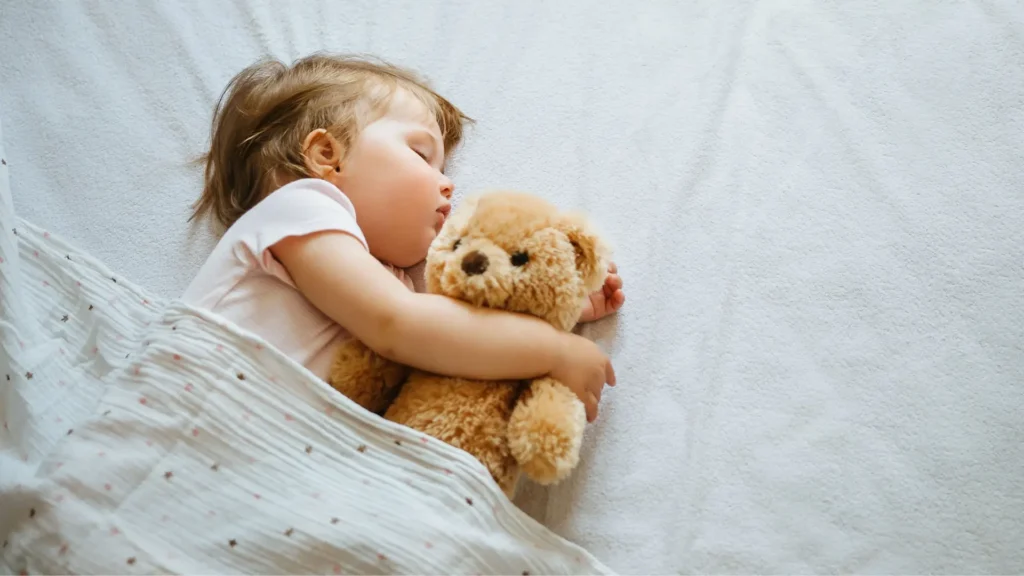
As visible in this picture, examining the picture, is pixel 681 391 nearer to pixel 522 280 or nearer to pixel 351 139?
Result: pixel 522 280

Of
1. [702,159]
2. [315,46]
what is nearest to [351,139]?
[315,46]

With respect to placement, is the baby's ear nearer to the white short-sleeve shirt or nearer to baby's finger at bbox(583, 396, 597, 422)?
baby's finger at bbox(583, 396, 597, 422)

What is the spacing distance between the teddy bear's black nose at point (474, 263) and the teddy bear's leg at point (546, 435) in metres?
0.13

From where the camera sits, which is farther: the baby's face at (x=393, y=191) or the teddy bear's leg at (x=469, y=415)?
the baby's face at (x=393, y=191)

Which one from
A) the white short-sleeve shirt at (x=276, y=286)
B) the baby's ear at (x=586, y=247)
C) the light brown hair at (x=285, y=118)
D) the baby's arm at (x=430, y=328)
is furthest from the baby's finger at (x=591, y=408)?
the light brown hair at (x=285, y=118)

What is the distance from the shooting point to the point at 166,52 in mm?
1269

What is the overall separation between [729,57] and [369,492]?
0.78 m

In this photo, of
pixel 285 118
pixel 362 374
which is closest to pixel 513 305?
pixel 362 374

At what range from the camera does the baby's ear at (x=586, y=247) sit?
83cm

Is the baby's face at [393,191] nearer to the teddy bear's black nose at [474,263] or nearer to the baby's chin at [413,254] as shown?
the baby's chin at [413,254]

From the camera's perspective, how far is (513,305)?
843mm

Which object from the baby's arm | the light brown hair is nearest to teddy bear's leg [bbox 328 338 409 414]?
the baby's arm

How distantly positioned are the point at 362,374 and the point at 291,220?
185mm

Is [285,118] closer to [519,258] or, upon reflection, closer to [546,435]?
[519,258]
